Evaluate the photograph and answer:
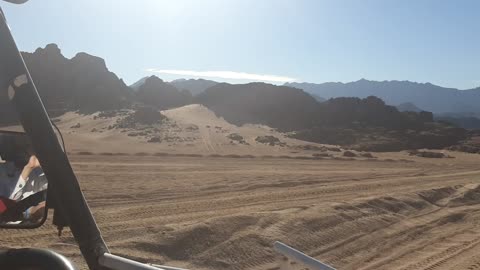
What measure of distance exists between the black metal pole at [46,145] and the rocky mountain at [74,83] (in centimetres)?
6525

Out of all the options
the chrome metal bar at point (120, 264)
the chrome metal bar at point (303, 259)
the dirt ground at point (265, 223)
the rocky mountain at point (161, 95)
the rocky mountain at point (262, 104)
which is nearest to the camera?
the chrome metal bar at point (120, 264)

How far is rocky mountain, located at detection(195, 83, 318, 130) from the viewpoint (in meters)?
62.4

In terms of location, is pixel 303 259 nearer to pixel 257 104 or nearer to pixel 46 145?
pixel 46 145

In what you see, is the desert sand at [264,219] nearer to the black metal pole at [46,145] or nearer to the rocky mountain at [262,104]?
the black metal pole at [46,145]

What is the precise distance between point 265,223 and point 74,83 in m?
67.5

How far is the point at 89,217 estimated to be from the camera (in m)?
2.45

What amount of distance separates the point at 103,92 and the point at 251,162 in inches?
1862

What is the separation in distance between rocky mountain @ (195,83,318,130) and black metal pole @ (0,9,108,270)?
56.5m

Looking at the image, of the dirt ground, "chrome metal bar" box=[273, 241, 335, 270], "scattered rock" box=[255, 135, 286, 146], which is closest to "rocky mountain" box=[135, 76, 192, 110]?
"scattered rock" box=[255, 135, 286, 146]

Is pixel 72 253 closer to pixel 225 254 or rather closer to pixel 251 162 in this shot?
pixel 225 254

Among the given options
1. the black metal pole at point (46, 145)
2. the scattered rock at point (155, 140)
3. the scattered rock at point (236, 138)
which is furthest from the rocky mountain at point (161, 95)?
the black metal pole at point (46, 145)

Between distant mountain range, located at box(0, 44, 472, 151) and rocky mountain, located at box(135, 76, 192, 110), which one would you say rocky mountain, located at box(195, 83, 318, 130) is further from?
rocky mountain, located at box(135, 76, 192, 110)

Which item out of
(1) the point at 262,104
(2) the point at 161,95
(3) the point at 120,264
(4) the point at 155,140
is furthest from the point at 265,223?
(2) the point at 161,95

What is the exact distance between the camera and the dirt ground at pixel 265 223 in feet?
26.7
